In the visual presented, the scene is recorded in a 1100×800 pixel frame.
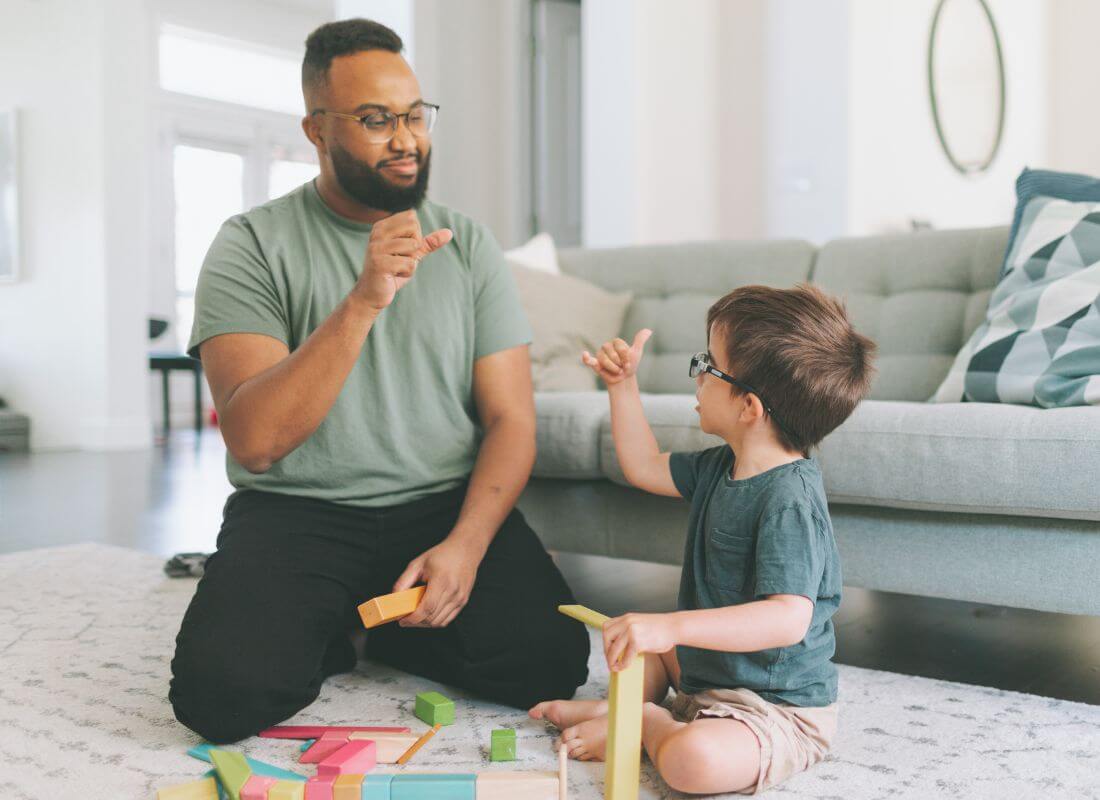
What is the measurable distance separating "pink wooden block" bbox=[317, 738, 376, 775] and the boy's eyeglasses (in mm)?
635

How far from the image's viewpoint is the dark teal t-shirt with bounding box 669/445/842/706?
1.23 meters

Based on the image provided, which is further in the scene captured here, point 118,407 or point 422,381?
point 118,407

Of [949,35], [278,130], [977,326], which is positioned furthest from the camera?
[278,130]

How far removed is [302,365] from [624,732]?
66 cm

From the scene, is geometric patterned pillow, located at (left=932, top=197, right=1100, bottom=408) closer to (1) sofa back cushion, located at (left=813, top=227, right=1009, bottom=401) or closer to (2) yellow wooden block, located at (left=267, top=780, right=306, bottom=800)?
(1) sofa back cushion, located at (left=813, top=227, right=1009, bottom=401)

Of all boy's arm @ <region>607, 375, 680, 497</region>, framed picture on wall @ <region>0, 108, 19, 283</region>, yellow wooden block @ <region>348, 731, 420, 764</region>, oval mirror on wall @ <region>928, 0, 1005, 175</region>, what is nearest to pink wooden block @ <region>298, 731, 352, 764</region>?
yellow wooden block @ <region>348, 731, 420, 764</region>

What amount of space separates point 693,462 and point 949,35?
417 centimetres

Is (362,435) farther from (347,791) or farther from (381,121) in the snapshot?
(347,791)

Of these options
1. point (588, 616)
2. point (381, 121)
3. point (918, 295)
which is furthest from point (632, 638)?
point (918, 295)

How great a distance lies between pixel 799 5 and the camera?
4027 mm

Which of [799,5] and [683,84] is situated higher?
[799,5]

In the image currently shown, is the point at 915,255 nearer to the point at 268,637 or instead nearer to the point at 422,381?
the point at 422,381

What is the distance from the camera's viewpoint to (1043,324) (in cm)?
193

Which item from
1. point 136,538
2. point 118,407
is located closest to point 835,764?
point 136,538
